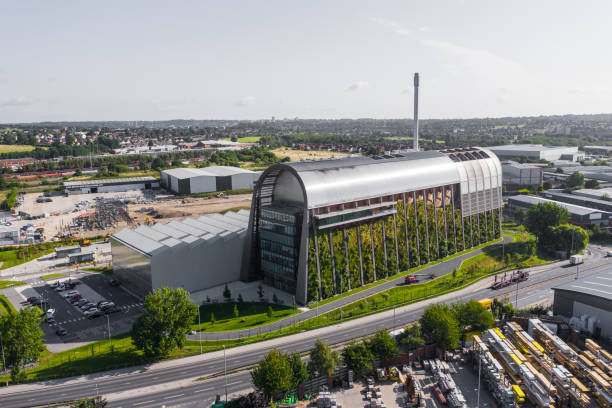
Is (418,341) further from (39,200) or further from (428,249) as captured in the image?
(39,200)

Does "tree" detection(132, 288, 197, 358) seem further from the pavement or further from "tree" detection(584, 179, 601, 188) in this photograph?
"tree" detection(584, 179, 601, 188)

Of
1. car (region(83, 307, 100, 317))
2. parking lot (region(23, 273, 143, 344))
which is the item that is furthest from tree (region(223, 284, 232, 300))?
car (region(83, 307, 100, 317))

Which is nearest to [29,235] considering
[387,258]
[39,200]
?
[39,200]

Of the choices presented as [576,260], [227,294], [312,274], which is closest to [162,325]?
[227,294]

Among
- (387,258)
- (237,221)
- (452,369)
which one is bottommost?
(452,369)

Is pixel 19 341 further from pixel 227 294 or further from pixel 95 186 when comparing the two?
pixel 95 186
